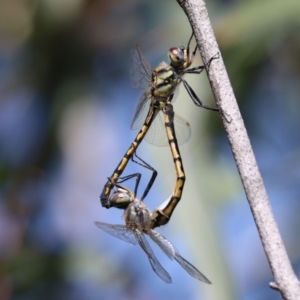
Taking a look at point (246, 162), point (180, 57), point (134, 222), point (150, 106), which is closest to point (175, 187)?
point (134, 222)

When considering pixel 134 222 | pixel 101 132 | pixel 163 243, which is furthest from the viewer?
pixel 101 132

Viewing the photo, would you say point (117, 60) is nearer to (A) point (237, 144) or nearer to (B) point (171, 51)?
(B) point (171, 51)

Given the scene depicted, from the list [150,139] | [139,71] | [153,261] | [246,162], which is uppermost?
[139,71]

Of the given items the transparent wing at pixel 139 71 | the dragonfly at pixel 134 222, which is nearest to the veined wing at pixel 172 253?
→ the dragonfly at pixel 134 222

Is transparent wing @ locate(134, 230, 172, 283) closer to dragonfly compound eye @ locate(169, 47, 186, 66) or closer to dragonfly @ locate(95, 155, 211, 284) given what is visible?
dragonfly @ locate(95, 155, 211, 284)

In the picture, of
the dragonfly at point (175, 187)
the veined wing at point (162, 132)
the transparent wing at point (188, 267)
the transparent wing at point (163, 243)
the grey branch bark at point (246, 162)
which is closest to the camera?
the grey branch bark at point (246, 162)

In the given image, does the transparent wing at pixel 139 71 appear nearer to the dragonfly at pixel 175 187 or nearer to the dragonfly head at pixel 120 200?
the dragonfly at pixel 175 187

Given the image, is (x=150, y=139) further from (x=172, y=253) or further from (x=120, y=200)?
(x=172, y=253)
